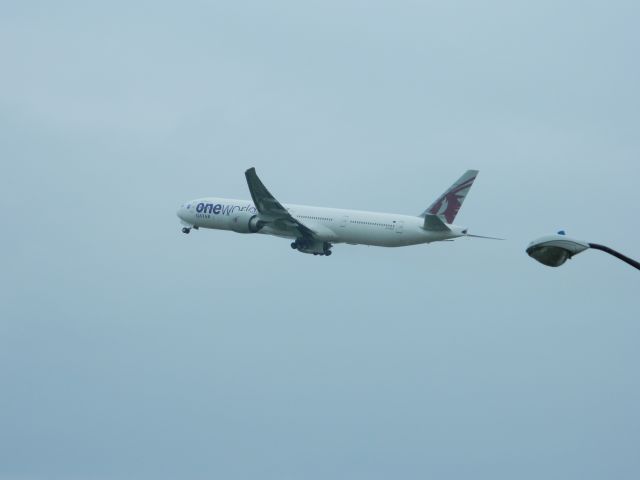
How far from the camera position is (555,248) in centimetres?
2222

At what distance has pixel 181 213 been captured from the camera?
3920 inches

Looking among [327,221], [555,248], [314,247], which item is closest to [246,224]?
[314,247]

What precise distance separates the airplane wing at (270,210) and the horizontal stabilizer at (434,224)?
1086cm

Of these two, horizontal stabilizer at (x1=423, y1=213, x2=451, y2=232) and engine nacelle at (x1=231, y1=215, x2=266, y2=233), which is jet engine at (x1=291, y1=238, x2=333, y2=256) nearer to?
engine nacelle at (x1=231, y1=215, x2=266, y2=233)

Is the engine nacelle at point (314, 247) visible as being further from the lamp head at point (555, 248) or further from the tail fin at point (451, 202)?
the lamp head at point (555, 248)

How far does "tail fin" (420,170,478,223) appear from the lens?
86.4 m

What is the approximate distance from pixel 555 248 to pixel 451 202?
64.9 meters

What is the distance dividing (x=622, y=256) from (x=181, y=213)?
265 feet

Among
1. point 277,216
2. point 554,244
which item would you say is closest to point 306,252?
point 277,216

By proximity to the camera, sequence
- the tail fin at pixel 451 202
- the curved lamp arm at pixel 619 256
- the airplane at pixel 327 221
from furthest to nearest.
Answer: the tail fin at pixel 451 202, the airplane at pixel 327 221, the curved lamp arm at pixel 619 256

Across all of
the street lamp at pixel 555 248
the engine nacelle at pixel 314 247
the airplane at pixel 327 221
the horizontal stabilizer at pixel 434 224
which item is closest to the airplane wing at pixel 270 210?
the airplane at pixel 327 221

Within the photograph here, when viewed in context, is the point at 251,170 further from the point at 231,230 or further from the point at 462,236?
the point at 462,236

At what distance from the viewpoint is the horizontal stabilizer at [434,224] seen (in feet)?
272

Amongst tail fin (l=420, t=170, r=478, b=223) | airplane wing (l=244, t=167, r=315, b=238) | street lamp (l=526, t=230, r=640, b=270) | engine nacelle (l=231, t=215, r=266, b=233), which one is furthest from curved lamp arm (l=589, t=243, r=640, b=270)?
Result: engine nacelle (l=231, t=215, r=266, b=233)
